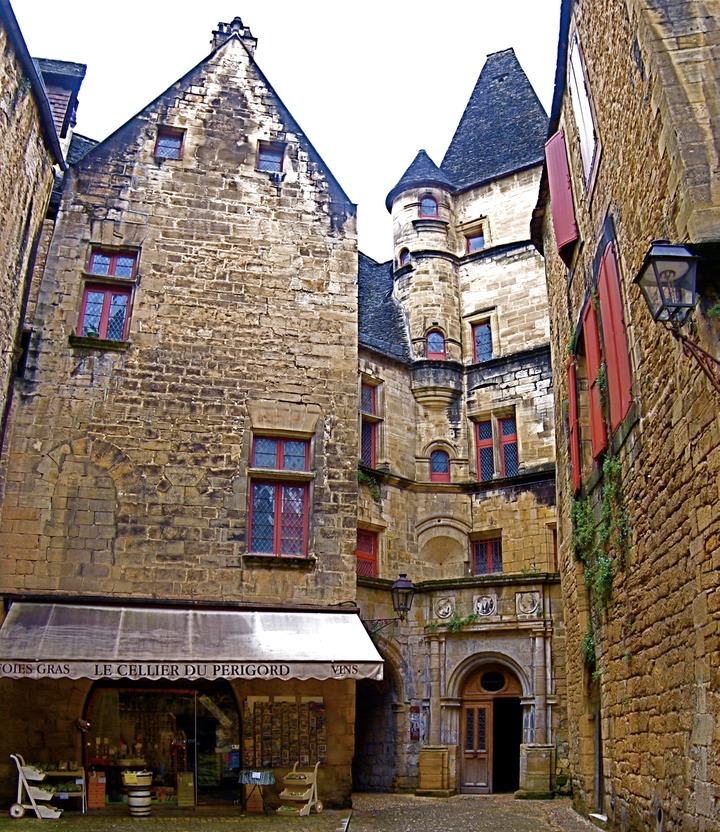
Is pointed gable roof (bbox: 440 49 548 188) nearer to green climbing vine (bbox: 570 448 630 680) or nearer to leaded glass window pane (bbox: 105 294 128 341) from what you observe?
leaded glass window pane (bbox: 105 294 128 341)

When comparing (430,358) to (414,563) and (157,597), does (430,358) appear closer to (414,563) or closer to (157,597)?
(414,563)

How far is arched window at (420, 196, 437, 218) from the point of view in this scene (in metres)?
18.6

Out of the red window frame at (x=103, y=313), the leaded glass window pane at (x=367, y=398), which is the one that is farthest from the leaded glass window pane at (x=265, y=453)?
the leaded glass window pane at (x=367, y=398)

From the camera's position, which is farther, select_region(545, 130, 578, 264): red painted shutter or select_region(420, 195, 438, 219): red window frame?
select_region(420, 195, 438, 219): red window frame

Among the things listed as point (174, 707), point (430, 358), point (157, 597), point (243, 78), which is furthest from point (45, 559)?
point (430, 358)

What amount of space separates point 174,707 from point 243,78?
8870 mm

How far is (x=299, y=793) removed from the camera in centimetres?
919

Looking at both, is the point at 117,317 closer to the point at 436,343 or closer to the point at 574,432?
the point at 574,432

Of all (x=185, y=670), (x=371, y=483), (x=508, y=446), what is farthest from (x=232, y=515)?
(x=508, y=446)

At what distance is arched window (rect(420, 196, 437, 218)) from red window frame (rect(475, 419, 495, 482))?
4.92 metres

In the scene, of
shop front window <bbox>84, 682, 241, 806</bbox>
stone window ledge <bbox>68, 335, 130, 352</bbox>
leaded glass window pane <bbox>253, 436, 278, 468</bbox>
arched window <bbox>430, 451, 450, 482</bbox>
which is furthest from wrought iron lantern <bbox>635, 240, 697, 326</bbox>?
arched window <bbox>430, 451, 450, 482</bbox>

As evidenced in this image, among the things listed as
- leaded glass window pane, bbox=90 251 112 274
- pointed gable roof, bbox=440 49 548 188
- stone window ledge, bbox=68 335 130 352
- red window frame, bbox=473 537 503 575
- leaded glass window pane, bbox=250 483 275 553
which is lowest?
leaded glass window pane, bbox=250 483 275 553

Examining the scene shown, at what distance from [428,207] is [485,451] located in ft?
18.8

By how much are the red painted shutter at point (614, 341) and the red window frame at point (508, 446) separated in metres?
8.92
